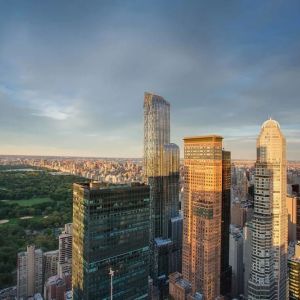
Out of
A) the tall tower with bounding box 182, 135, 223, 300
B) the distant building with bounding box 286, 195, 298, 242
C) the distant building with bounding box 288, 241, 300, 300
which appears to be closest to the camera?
the distant building with bounding box 288, 241, 300, 300

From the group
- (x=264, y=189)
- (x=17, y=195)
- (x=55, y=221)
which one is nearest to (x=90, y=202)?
(x=264, y=189)

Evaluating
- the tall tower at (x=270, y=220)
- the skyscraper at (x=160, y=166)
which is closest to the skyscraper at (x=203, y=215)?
the tall tower at (x=270, y=220)

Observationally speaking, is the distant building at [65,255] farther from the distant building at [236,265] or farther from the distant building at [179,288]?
the distant building at [236,265]

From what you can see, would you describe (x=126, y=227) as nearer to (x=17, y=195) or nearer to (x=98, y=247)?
(x=98, y=247)

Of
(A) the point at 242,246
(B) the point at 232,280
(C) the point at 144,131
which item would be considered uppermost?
(C) the point at 144,131

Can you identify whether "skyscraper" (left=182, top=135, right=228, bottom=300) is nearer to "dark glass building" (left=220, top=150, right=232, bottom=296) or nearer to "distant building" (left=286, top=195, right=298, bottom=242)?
"dark glass building" (left=220, top=150, right=232, bottom=296)

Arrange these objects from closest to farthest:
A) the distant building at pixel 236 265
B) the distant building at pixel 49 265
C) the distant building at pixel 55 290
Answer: the distant building at pixel 55 290
the distant building at pixel 49 265
the distant building at pixel 236 265


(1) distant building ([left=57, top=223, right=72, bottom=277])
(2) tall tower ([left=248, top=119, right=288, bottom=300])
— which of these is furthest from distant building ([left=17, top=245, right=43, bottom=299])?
(2) tall tower ([left=248, top=119, right=288, bottom=300])
